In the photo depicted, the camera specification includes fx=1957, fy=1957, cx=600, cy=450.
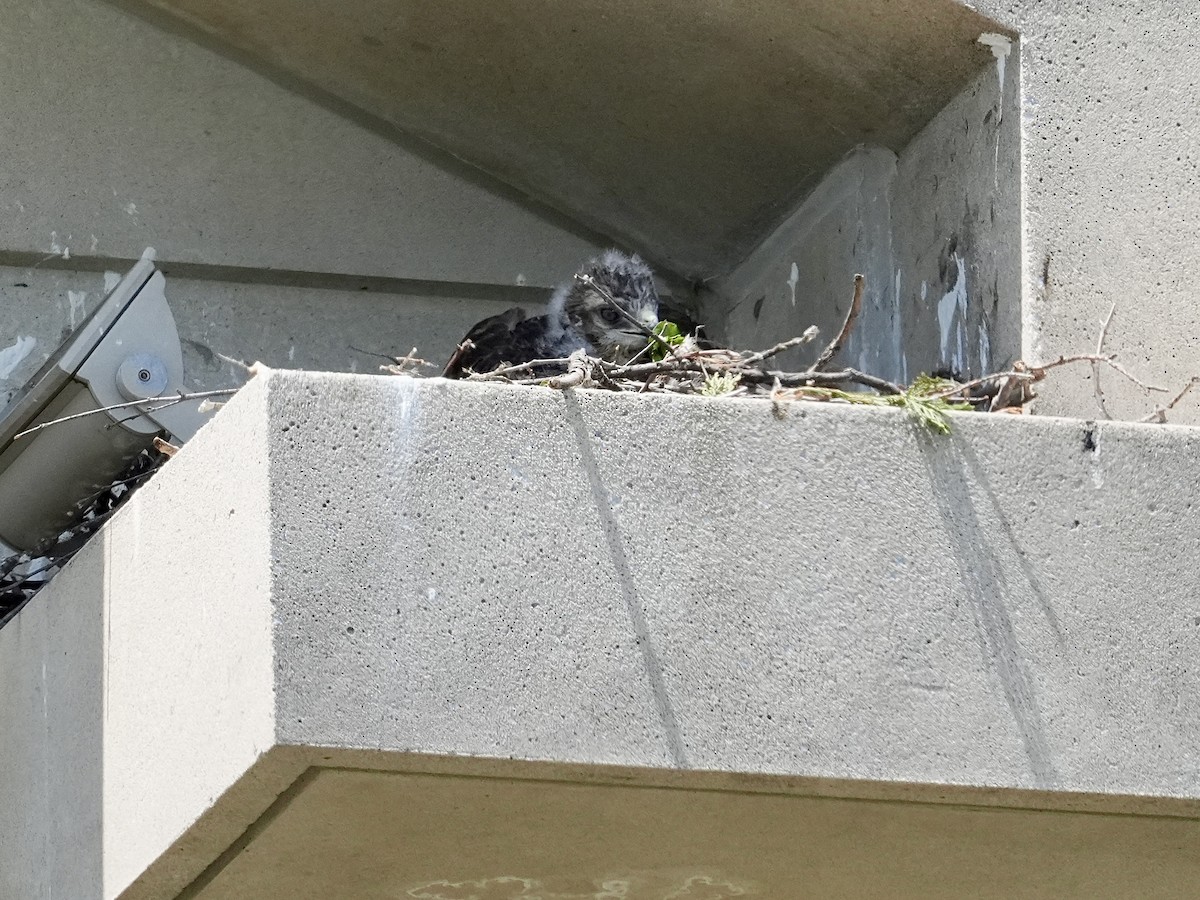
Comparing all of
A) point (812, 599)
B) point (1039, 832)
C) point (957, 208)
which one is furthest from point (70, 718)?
point (957, 208)

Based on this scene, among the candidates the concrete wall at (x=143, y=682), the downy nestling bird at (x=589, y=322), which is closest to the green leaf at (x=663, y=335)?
the downy nestling bird at (x=589, y=322)

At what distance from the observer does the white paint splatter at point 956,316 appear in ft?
16.0

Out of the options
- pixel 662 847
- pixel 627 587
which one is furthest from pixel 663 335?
pixel 627 587

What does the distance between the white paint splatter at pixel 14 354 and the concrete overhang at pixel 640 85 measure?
1.07m

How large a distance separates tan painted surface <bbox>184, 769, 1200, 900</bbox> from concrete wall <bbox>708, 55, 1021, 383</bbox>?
3.84 feet

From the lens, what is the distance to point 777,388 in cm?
380

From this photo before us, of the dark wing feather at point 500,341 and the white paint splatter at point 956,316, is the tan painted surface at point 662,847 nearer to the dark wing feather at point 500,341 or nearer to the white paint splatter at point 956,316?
the white paint splatter at point 956,316

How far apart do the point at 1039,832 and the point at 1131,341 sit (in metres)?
1.21

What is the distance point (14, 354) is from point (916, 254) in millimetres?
2568

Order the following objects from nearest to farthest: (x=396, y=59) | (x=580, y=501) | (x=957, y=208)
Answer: (x=580, y=501)
(x=957, y=208)
(x=396, y=59)

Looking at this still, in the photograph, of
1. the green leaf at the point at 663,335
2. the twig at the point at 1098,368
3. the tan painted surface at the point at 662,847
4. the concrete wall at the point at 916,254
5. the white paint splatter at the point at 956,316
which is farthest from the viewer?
the green leaf at the point at 663,335

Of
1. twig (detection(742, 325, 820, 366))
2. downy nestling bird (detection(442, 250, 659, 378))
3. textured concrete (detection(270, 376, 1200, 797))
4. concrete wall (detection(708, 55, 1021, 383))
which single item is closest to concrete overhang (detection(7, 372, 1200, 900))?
textured concrete (detection(270, 376, 1200, 797))

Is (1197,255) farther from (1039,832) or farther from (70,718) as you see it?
(70,718)

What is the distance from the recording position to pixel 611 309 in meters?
5.64
